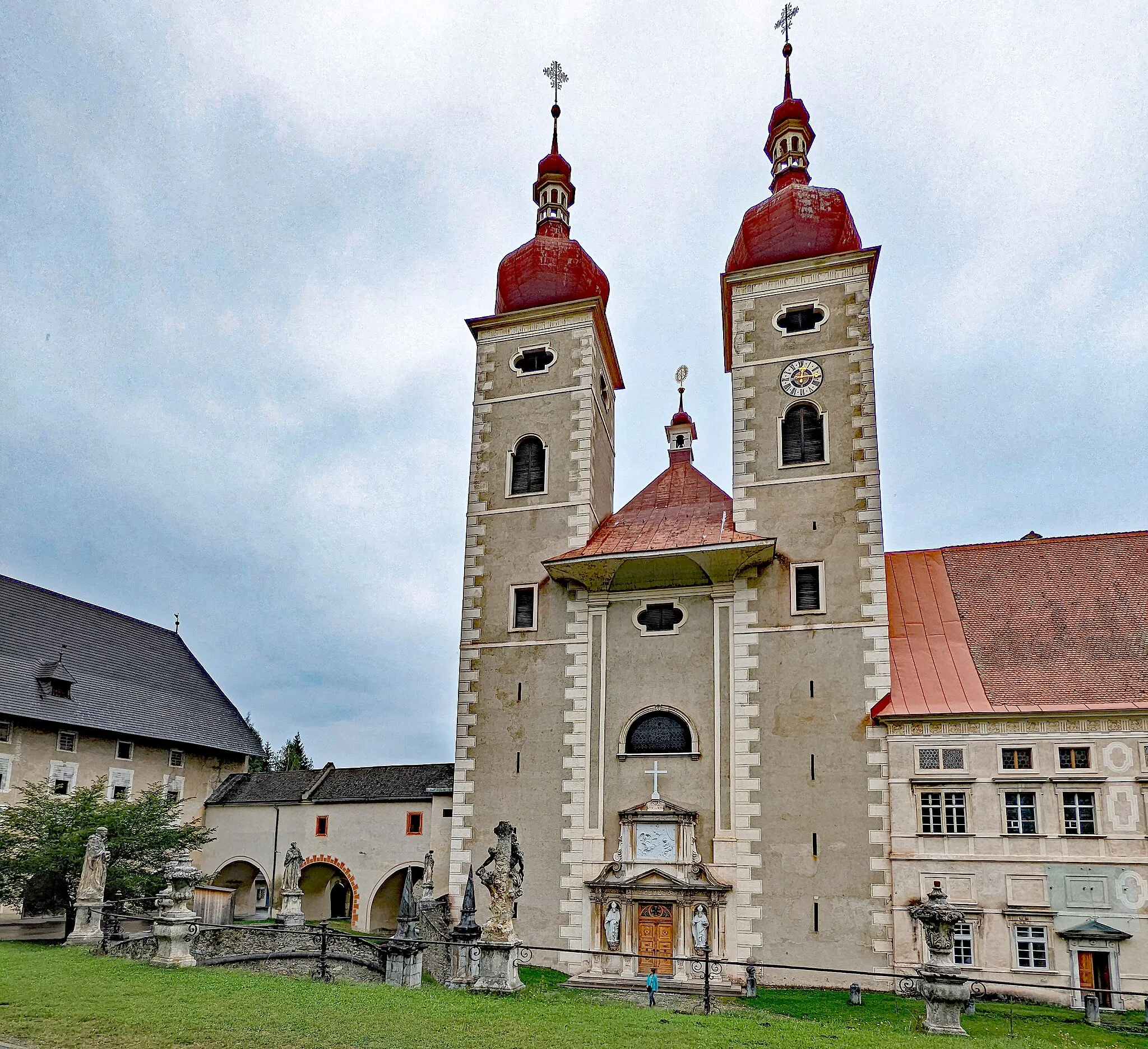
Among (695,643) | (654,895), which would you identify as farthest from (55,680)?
(695,643)

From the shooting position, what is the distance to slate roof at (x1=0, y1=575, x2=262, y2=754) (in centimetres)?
3061

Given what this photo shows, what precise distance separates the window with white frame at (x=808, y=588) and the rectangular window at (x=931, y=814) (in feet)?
15.6

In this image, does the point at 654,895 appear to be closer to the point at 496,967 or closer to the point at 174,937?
the point at 496,967

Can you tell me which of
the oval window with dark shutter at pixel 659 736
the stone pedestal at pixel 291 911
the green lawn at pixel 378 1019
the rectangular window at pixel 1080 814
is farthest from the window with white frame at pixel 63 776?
the rectangular window at pixel 1080 814

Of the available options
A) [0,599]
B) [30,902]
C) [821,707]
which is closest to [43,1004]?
[30,902]

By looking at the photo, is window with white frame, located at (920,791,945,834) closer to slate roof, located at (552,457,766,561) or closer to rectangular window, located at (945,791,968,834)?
rectangular window, located at (945,791,968,834)

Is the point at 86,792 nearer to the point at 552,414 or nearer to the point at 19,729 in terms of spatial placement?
the point at 19,729

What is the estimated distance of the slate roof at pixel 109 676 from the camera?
30609 millimetres

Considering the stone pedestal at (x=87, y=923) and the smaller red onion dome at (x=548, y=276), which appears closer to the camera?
the stone pedestal at (x=87, y=923)

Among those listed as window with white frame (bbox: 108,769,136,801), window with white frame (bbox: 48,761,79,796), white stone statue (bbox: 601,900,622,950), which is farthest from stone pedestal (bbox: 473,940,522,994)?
window with white frame (bbox: 108,769,136,801)

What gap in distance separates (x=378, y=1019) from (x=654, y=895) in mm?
10941

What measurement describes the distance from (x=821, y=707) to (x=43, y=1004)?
1603 cm

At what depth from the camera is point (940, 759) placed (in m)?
20.7

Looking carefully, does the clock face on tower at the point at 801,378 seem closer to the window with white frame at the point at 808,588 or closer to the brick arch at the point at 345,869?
the window with white frame at the point at 808,588
